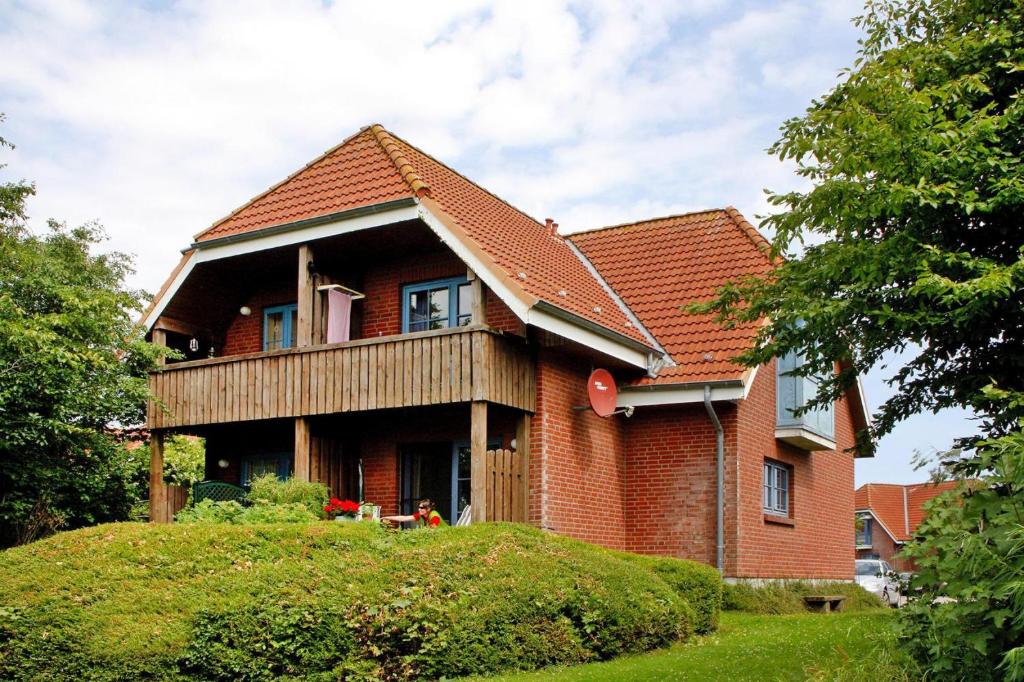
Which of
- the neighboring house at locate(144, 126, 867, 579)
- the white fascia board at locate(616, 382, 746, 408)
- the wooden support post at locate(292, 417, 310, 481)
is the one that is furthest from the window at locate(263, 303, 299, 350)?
the white fascia board at locate(616, 382, 746, 408)

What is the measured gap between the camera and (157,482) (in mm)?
20078

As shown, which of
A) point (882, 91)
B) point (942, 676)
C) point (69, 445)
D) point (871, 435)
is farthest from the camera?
point (69, 445)

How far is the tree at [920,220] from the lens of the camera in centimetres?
1080

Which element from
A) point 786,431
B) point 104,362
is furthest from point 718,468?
point 104,362

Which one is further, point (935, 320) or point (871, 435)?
point (871, 435)

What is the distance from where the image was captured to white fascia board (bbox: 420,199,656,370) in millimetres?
16141

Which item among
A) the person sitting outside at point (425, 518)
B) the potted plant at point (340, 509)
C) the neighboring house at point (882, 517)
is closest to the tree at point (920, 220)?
the person sitting outside at point (425, 518)

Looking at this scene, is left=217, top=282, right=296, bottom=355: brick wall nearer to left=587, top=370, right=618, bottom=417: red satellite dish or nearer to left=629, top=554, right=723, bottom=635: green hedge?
left=587, top=370, right=618, bottom=417: red satellite dish

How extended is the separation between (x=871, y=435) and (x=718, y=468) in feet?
17.2

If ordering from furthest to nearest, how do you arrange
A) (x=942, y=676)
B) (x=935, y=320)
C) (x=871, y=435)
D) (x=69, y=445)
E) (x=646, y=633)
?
(x=69, y=445)
(x=871, y=435)
(x=646, y=633)
(x=935, y=320)
(x=942, y=676)

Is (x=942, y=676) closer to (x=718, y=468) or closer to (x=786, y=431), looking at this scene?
A: (x=718, y=468)

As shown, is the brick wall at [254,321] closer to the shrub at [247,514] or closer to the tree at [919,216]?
the shrub at [247,514]

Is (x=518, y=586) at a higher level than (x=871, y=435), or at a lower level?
lower

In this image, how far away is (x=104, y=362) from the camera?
61.8ft
